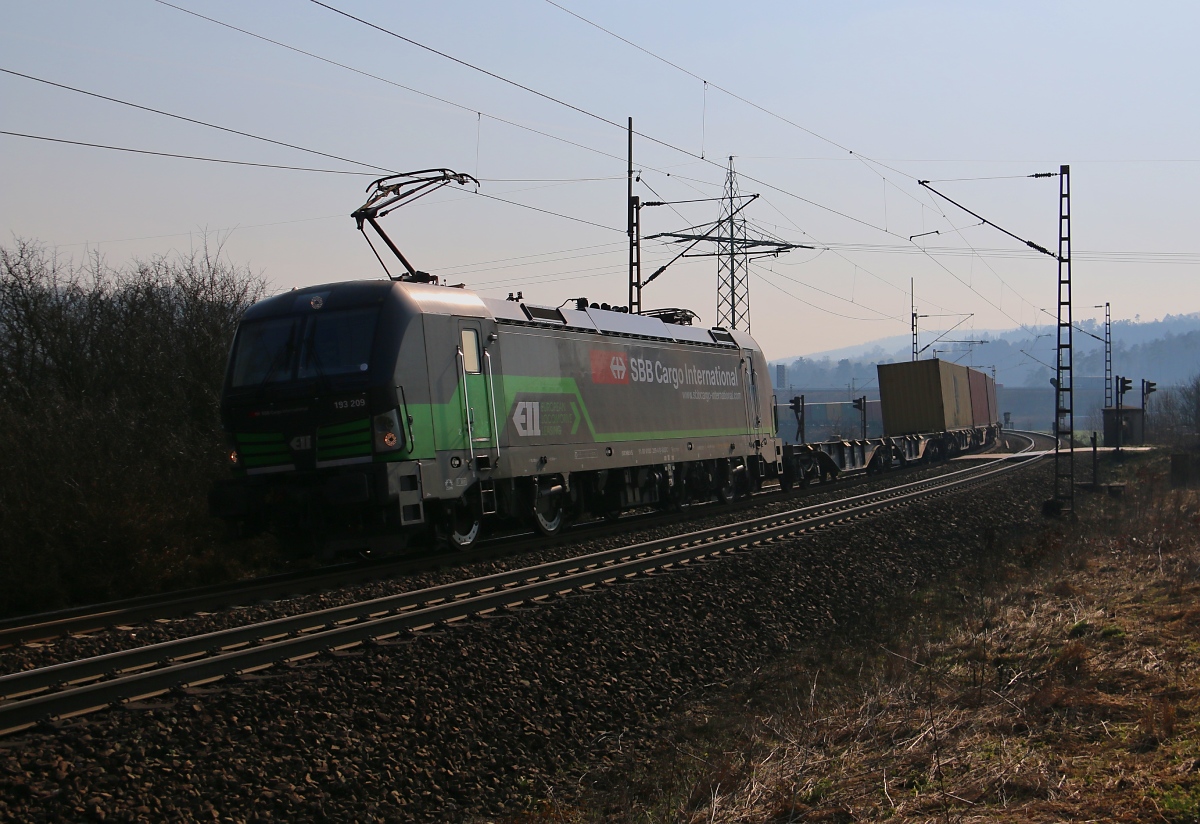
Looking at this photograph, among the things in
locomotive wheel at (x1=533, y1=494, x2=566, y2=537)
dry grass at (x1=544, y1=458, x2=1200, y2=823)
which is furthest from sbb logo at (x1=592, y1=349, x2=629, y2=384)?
dry grass at (x1=544, y1=458, x2=1200, y2=823)

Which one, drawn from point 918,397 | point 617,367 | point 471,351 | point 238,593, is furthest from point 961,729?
point 918,397

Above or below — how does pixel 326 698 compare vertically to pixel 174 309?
below

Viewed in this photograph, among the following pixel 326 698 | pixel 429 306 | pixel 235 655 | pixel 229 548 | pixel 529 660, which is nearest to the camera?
pixel 326 698

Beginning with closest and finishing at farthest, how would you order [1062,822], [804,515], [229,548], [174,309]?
[1062,822]
[229,548]
[804,515]
[174,309]

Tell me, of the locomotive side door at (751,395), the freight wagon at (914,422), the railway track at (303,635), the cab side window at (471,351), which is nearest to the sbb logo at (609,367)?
the cab side window at (471,351)

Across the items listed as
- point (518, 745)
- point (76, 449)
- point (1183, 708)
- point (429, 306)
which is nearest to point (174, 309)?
point (76, 449)

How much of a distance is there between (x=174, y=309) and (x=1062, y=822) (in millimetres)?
18652

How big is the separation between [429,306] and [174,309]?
9301mm

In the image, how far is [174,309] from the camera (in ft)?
66.0

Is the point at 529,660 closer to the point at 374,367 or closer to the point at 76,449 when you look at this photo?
the point at 374,367

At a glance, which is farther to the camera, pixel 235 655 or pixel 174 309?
pixel 174 309

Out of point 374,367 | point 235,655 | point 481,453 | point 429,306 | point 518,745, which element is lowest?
point 518,745

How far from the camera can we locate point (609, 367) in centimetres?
1719

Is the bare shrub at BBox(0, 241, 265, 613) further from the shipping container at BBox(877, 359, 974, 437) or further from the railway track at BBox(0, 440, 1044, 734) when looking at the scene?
the shipping container at BBox(877, 359, 974, 437)
